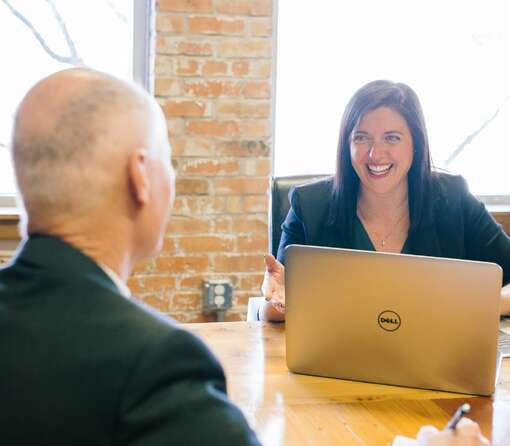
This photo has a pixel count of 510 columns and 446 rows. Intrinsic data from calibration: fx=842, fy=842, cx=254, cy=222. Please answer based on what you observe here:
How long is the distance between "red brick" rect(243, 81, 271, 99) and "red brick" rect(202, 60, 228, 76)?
0.34 feet

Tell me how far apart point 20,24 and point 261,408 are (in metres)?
2.17

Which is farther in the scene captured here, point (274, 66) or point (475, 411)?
point (274, 66)

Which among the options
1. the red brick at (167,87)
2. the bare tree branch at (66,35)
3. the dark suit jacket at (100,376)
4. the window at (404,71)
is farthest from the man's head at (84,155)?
the window at (404,71)

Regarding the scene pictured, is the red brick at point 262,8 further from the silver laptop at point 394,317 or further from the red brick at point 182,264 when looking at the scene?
the silver laptop at point 394,317

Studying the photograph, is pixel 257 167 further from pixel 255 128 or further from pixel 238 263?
pixel 238 263

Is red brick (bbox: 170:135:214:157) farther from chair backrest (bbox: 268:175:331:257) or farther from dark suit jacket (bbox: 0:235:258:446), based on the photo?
dark suit jacket (bbox: 0:235:258:446)

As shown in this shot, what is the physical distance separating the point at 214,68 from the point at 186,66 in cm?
11

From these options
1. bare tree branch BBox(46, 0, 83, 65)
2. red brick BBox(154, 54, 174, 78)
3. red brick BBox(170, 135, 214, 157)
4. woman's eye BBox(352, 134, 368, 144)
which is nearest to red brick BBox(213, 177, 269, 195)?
red brick BBox(170, 135, 214, 157)

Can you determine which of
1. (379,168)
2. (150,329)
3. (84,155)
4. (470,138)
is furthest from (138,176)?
(470,138)

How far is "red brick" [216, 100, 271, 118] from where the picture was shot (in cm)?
319

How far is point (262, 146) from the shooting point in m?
3.25

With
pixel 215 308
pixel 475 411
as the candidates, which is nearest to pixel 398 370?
pixel 475 411

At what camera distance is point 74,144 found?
1.01 meters

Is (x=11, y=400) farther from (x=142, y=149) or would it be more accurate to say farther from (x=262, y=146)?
(x=262, y=146)
